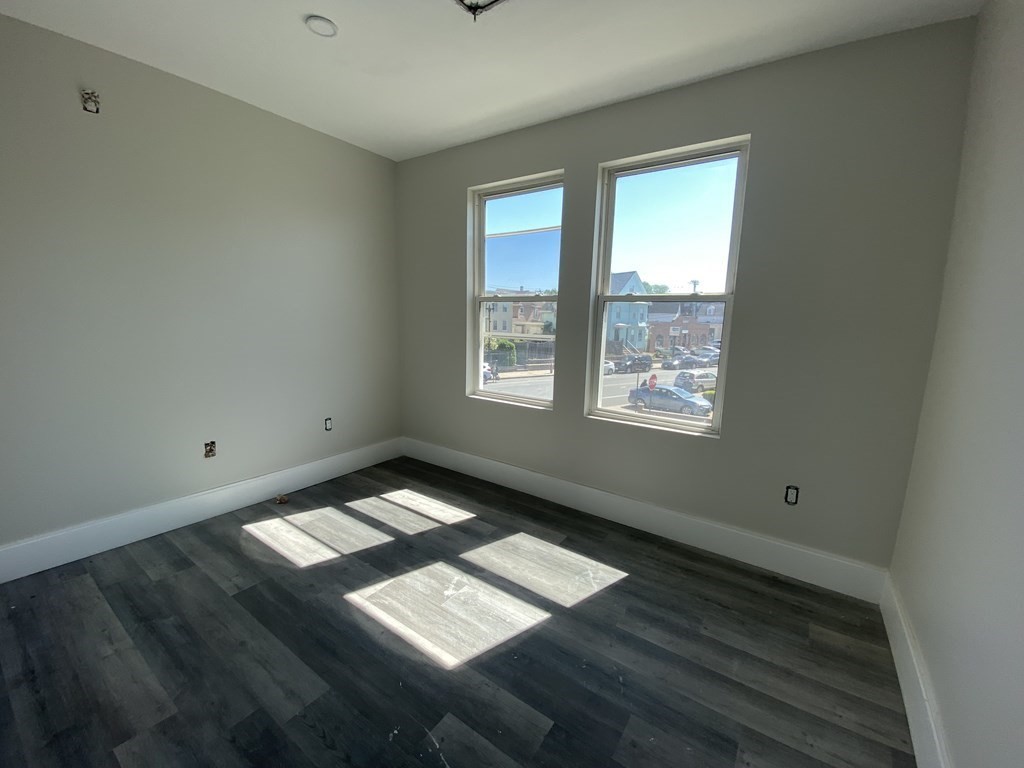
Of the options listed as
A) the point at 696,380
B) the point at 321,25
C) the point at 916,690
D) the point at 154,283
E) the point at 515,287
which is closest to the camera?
the point at 916,690

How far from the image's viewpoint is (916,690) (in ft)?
4.64

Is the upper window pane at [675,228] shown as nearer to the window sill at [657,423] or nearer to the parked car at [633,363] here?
the parked car at [633,363]

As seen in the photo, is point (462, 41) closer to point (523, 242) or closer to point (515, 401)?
point (523, 242)

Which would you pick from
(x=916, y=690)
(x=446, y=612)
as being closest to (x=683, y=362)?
(x=916, y=690)

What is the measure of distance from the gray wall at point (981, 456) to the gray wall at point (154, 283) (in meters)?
3.61

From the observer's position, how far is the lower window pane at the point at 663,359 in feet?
7.93

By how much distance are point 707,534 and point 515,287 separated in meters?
2.19

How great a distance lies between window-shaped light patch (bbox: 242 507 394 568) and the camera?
2.33 meters

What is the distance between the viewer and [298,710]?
142cm

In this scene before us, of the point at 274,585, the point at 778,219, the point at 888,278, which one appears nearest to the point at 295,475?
the point at 274,585

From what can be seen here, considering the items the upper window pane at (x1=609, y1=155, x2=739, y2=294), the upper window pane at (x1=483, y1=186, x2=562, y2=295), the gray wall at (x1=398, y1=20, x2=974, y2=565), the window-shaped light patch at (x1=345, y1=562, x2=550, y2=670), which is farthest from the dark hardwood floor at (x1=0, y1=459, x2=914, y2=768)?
the upper window pane at (x1=483, y1=186, x2=562, y2=295)

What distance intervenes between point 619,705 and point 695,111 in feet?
9.45

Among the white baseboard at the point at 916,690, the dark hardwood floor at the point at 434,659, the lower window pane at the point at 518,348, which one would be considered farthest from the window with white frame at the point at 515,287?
the white baseboard at the point at 916,690

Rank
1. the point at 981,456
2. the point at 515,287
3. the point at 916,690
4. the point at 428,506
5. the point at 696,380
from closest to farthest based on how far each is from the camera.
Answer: the point at 981,456
the point at 916,690
the point at 696,380
the point at 428,506
the point at 515,287
